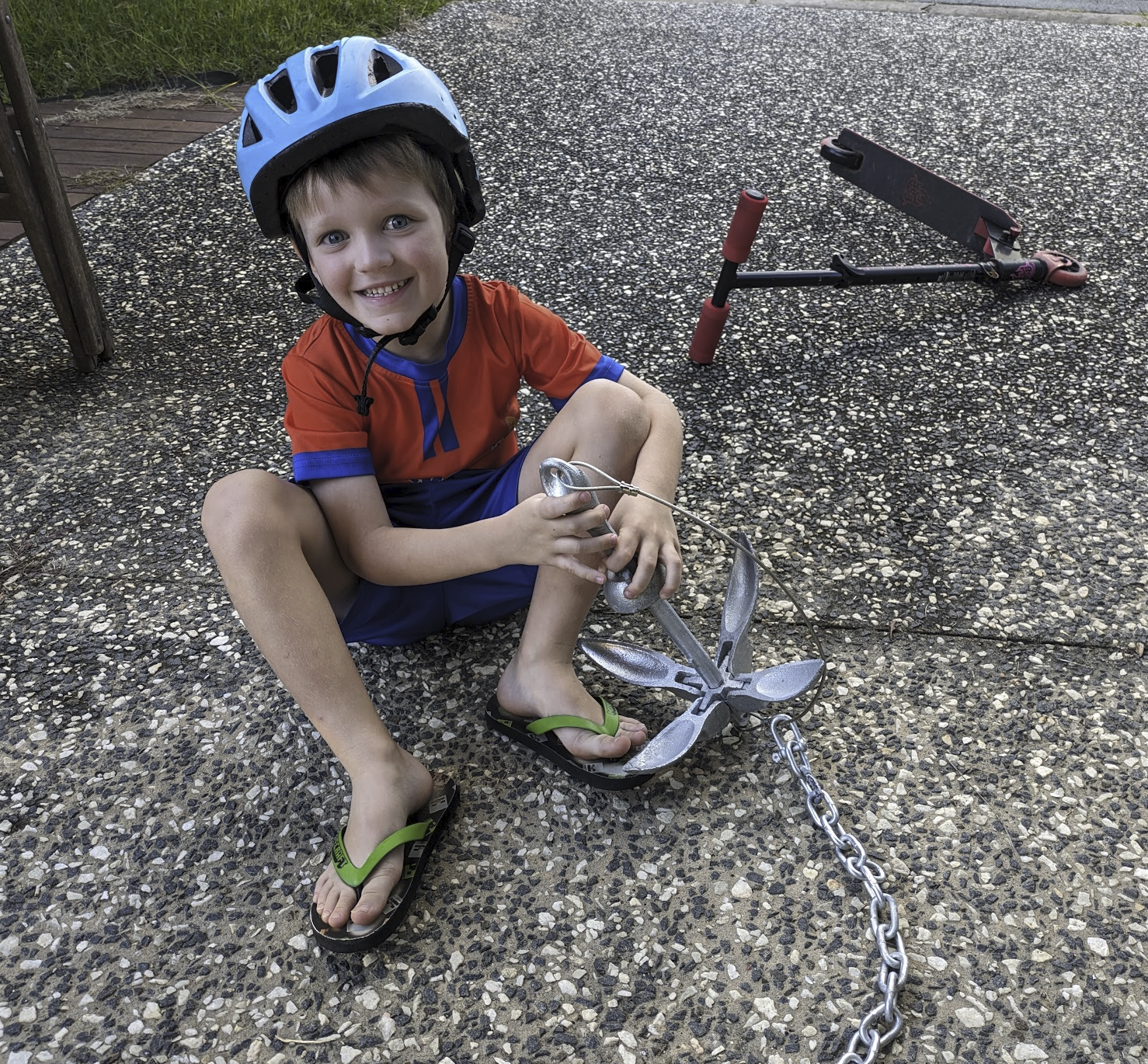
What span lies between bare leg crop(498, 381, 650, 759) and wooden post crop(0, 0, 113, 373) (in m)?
1.52

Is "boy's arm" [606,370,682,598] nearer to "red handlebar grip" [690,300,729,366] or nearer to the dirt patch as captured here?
"red handlebar grip" [690,300,729,366]

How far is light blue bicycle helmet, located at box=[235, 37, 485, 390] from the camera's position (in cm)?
137

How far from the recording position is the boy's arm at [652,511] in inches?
53.1

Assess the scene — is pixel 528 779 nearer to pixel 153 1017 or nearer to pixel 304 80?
pixel 153 1017

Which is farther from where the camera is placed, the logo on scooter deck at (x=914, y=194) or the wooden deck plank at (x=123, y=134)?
the wooden deck plank at (x=123, y=134)

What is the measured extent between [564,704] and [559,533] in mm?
387

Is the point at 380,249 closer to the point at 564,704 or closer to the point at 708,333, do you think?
the point at 564,704

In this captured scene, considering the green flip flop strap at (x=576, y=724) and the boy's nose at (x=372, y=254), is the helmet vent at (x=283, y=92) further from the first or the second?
the green flip flop strap at (x=576, y=724)

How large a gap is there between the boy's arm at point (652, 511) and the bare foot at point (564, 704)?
11.3 inches

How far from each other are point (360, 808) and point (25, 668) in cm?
78

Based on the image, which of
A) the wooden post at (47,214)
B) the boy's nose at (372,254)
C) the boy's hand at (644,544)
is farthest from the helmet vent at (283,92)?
the wooden post at (47,214)

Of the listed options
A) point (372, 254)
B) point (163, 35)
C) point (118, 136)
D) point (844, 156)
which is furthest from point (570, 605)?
point (163, 35)

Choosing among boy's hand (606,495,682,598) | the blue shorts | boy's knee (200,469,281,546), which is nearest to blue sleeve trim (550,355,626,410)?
the blue shorts

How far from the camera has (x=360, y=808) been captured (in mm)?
1403
